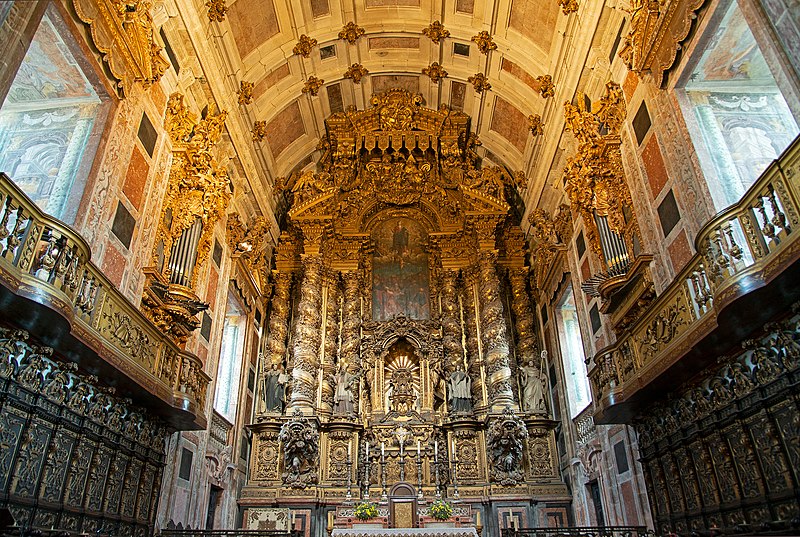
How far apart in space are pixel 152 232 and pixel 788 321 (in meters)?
9.88

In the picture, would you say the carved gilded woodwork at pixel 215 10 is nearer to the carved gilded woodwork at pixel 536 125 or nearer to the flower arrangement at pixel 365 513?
the carved gilded woodwork at pixel 536 125

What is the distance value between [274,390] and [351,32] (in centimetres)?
1085

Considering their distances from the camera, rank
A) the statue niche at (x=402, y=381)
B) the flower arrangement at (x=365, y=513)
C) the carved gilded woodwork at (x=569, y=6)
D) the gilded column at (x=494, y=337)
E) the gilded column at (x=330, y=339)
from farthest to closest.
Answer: the statue niche at (x=402, y=381) < the gilded column at (x=330, y=339) < the gilded column at (x=494, y=337) < the carved gilded woodwork at (x=569, y=6) < the flower arrangement at (x=365, y=513)

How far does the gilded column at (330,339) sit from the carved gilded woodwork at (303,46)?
6740 millimetres

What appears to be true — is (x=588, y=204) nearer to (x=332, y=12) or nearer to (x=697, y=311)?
(x=697, y=311)

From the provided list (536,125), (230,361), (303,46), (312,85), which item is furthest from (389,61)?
(230,361)

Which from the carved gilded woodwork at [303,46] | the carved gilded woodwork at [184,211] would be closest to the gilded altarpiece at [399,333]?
the carved gilded woodwork at [303,46]

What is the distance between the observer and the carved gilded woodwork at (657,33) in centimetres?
902

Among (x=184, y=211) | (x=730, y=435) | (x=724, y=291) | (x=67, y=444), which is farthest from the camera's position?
(x=184, y=211)

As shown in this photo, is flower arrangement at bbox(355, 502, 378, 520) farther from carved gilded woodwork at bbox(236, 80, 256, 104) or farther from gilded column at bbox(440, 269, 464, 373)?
carved gilded woodwork at bbox(236, 80, 256, 104)

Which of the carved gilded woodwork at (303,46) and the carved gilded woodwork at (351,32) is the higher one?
the carved gilded woodwork at (351,32)

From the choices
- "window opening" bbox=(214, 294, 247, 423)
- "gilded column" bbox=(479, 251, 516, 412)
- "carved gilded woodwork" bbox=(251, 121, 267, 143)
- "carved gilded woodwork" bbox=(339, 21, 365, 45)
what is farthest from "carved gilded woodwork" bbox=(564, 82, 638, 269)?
"window opening" bbox=(214, 294, 247, 423)

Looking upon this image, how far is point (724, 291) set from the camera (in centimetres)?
634

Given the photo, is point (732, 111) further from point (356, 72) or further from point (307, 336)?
point (307, 336)
